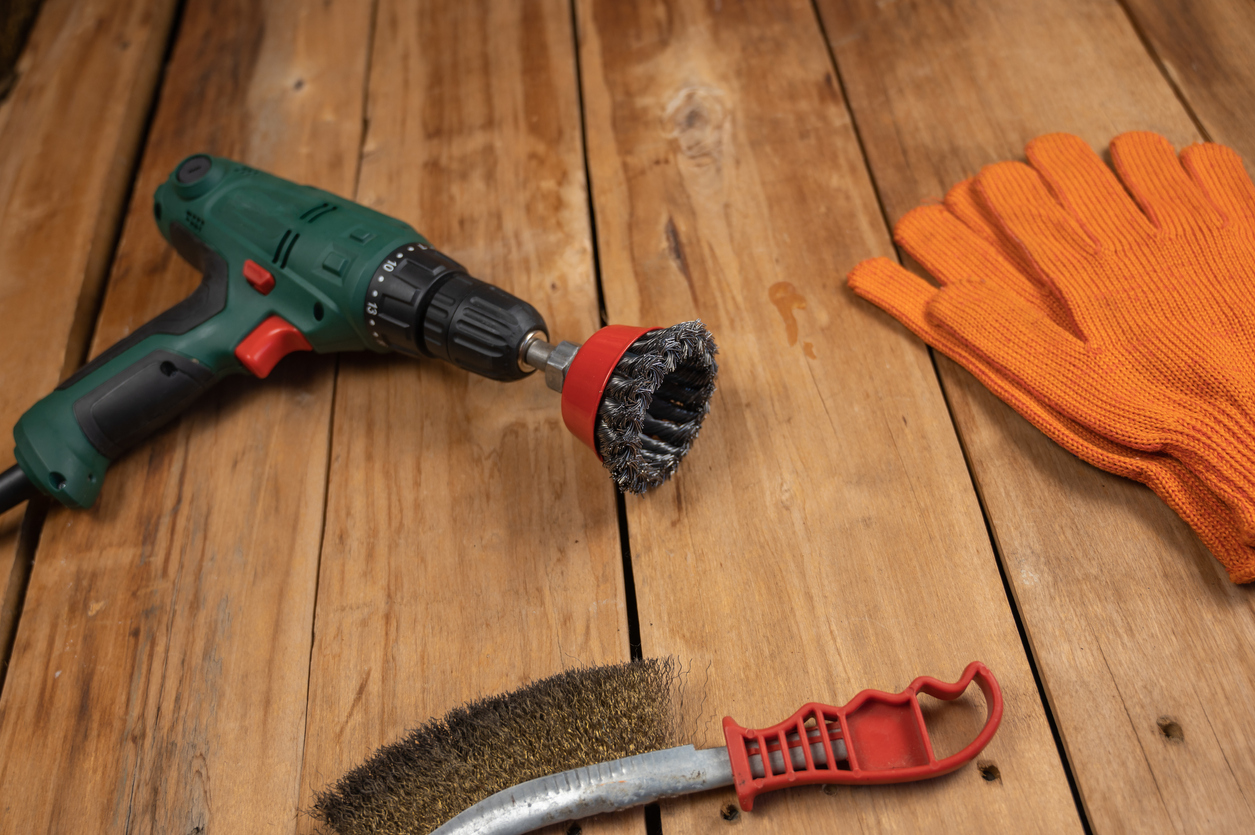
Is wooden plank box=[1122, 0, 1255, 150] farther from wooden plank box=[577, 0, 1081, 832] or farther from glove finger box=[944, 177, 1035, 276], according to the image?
wooden plank box=[577, 0, 1081, 832]

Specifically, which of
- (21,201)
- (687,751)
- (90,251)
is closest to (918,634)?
(687,751)

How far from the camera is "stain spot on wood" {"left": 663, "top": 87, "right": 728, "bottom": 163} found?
39.9 inches

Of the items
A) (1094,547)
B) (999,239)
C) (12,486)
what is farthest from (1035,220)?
(12,486)

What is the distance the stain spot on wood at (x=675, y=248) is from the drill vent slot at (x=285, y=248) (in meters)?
0.38

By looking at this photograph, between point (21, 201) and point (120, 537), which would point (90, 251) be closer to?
point (21, 201)

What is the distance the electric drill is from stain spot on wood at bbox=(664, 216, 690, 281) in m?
0.20

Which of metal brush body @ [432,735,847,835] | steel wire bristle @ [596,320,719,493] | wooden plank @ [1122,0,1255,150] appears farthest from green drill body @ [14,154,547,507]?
wooden plank @ [1122,0,1255,150]

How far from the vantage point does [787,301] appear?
34.8 inches

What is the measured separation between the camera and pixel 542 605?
2.40ft

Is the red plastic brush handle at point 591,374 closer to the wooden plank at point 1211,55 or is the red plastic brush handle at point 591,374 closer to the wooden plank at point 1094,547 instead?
the wooden plank at point 1094,547

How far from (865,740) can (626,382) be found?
32 centimetres

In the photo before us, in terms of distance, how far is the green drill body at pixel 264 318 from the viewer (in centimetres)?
76

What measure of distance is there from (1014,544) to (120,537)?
2.69 ft

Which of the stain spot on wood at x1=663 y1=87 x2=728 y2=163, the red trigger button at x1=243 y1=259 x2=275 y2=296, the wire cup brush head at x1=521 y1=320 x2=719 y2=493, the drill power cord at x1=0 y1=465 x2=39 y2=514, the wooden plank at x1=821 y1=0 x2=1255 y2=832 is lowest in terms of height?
the wooden plank at x1=821 y1=0 x2=1255 y2=832
